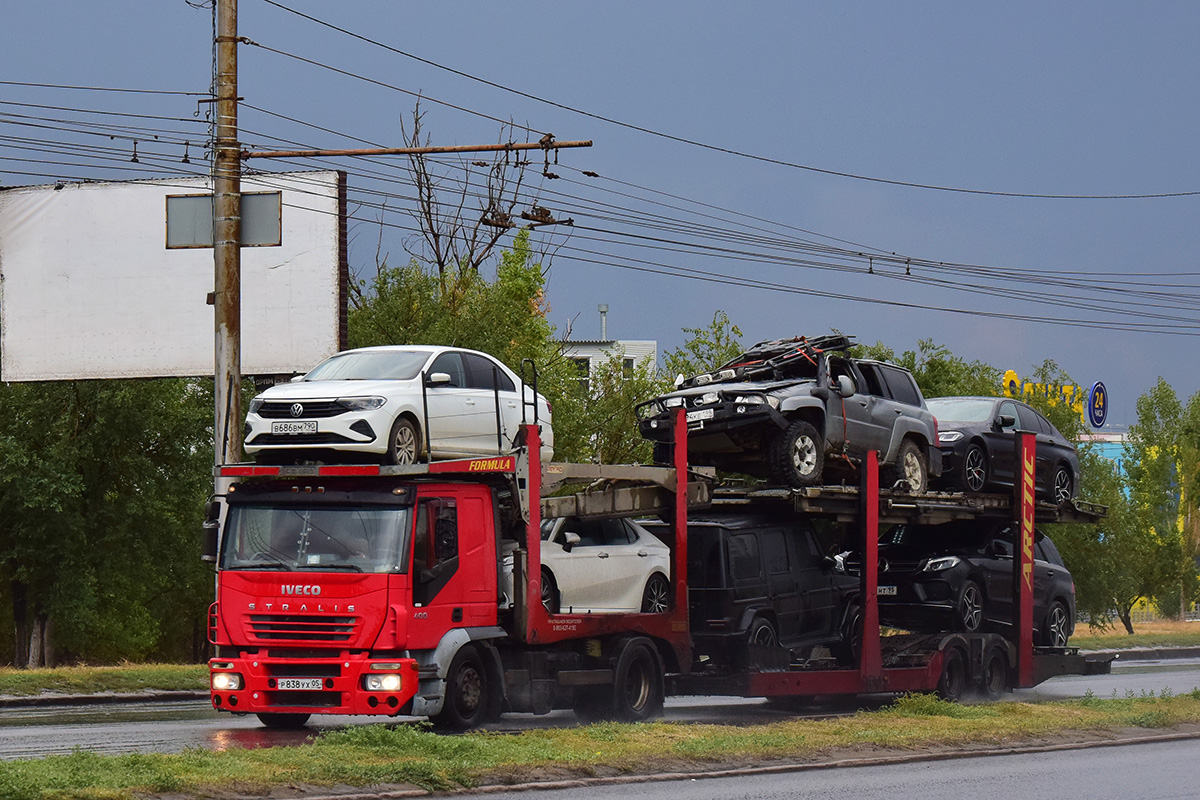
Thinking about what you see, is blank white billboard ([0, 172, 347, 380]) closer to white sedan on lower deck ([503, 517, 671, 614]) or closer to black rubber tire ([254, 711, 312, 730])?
white sedan on lower deck ([503, 517, 671, 614])

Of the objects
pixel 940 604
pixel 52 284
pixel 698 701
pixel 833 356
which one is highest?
pixel 52 284

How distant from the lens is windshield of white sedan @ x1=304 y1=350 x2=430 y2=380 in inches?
597

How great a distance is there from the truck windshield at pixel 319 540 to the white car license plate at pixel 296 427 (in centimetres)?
76

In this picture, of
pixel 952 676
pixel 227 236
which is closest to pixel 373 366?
pixel 227 236

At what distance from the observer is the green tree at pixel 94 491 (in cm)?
3130

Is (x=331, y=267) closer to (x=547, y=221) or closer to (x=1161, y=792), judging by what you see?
(x=547, y=221)

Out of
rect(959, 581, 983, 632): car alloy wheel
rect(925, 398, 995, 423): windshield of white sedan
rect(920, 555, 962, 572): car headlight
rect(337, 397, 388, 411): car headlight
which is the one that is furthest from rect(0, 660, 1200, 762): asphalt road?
rect(925, 398, 995, 423): windshield of white sedan

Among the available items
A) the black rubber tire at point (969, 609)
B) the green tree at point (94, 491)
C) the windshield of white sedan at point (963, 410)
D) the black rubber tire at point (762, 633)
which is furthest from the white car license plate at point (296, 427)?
the green tree at point (94, 491)

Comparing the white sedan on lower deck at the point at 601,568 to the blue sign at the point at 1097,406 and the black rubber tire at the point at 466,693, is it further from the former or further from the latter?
the blue sign at the point at 1097,406

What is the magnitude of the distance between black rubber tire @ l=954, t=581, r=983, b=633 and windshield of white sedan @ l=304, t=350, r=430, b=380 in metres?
7.96

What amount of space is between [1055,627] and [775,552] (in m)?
5.78

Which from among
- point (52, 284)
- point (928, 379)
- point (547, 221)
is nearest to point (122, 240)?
point (52, 284)

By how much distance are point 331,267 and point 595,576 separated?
1086cm

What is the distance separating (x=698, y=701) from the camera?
21578 mm
